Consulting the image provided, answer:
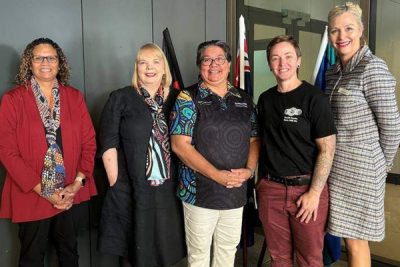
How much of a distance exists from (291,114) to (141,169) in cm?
83

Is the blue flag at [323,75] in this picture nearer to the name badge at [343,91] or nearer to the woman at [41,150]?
the name badge at [343,91]

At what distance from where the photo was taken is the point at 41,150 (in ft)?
6.31

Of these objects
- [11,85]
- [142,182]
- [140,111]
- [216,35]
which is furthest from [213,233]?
[216,35]

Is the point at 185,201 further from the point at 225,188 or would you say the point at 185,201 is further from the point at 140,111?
the point at 140,111

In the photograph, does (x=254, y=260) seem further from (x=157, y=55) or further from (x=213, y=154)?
(x=157, y=55)

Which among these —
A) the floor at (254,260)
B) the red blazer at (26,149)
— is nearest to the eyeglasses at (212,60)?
the red blazer at (26,149)

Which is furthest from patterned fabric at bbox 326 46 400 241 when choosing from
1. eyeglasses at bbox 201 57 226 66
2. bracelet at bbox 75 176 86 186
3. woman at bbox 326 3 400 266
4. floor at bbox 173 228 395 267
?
bracelet at bbox 75 176 86 186

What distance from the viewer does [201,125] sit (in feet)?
6.20

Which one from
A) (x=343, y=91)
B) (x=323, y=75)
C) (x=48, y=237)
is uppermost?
(x=323, y=75)

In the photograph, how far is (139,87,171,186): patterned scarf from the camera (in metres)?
2.01

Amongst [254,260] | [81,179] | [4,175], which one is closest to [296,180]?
[81,179]

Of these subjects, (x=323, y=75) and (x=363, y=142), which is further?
(x=323, y=75)

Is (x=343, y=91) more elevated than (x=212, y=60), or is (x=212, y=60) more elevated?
(x=212, y=60)

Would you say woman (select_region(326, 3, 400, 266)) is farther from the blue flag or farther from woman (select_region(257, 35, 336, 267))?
the blue flag
